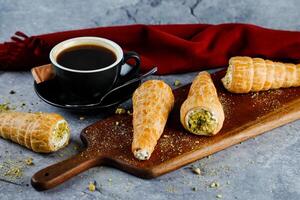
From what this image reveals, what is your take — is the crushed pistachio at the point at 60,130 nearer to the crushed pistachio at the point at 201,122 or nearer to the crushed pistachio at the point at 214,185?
the crushed pistachio at the point at 201,122

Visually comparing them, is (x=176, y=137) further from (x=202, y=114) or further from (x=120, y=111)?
(x=120, y=111)

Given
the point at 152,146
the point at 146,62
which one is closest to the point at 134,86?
the point at 146,62

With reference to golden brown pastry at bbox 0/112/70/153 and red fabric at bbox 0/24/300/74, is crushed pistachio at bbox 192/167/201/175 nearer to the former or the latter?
golden brown pastry at bbox 0/112/70/153

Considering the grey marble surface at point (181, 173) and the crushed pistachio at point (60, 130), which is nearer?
the grey marble surface at point (181, 173)

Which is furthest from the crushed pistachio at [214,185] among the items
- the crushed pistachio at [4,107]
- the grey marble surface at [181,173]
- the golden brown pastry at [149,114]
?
the crushed pistachio at [4,107]

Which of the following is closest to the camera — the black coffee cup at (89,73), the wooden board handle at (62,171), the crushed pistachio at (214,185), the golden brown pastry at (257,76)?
the wooden board handle at (62,171)

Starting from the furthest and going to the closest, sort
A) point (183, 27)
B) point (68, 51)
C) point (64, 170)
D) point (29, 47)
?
1. point (183, 27)
2. point (29, 47)
3. point (68, 51)
4. point (64, 170)

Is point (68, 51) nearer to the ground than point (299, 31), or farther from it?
farther from it

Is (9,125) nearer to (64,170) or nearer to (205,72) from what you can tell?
(64,170)
